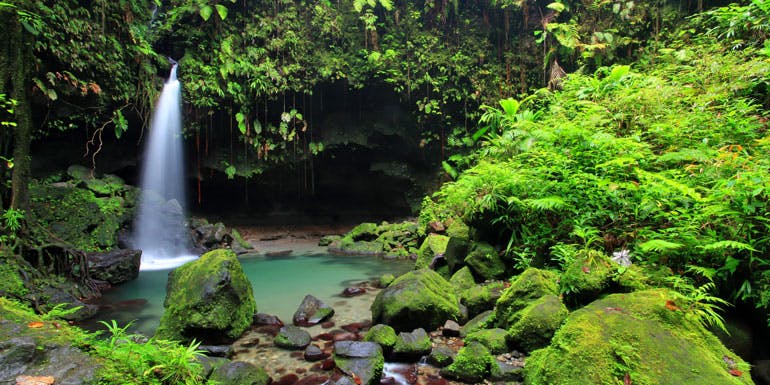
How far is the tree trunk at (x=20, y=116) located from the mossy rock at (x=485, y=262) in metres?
7.72

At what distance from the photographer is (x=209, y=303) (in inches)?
192

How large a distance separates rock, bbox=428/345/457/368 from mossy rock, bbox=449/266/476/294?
5.25ft

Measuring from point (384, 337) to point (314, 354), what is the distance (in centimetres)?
87

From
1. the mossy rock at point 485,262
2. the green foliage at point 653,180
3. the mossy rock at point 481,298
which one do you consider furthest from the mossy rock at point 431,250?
the mossy rock at point 481,298

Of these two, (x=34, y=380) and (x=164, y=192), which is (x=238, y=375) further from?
(x=164, y=192)

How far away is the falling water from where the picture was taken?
37.3ft

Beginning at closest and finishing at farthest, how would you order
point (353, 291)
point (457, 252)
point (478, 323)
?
point (478, 323), point (457, 252), point (353, 291)

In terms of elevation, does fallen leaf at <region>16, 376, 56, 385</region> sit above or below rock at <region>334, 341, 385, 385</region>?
above

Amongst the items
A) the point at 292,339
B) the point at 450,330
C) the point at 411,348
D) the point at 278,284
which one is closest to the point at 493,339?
the point at 450,330

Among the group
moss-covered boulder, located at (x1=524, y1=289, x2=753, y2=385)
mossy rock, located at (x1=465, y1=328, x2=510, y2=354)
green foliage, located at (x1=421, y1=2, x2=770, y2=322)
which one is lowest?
mossy rock, located at (x1=465, y1=328, x2=510, y2=354)

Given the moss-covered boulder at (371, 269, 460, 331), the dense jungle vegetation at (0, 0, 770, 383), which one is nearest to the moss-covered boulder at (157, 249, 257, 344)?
the moss-covered boulder at (371, 269, 460, 331)

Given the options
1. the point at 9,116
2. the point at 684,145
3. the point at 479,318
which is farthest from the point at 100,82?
the point at 684,145

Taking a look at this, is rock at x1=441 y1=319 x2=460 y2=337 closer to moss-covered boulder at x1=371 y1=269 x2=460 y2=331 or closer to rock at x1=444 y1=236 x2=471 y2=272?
moss-covered boulder at x1=371 y1=269 x2=460 y2=331

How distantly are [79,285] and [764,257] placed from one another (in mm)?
10040
